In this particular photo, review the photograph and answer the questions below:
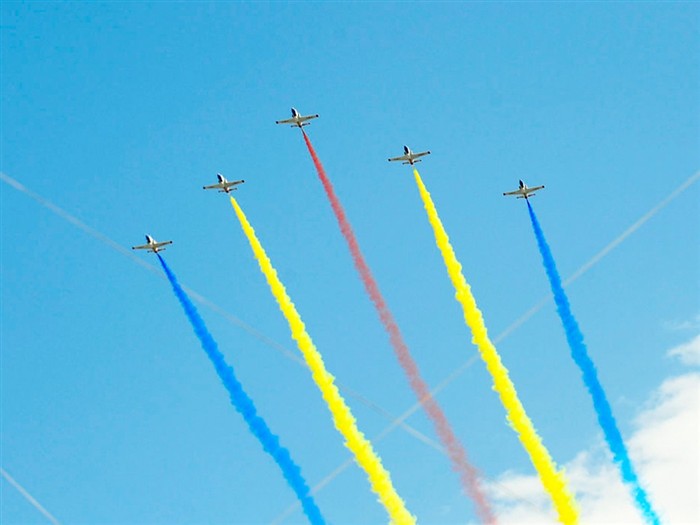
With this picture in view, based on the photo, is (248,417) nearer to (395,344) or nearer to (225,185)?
(395,344)

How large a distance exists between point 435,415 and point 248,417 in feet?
49.6

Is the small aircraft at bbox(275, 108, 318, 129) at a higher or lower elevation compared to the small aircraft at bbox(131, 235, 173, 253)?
higher

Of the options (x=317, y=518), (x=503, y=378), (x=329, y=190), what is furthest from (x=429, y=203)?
(x=317, y=518)

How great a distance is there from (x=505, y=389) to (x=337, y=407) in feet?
44.8

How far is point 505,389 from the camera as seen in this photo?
104 m

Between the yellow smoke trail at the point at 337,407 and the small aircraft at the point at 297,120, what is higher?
the small aircraft at the point at 297,120

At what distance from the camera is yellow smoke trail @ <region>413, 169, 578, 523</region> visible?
101m

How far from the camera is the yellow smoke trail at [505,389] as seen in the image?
332 feet

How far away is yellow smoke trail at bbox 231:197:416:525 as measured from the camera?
331 feet

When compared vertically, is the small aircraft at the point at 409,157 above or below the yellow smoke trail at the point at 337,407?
above

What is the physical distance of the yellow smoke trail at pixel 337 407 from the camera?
100750mm

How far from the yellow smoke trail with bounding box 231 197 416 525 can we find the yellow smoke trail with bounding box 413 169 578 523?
440 inches

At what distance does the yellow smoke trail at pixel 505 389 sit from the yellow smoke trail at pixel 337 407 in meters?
11.2

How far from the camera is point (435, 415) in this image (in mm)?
102625
